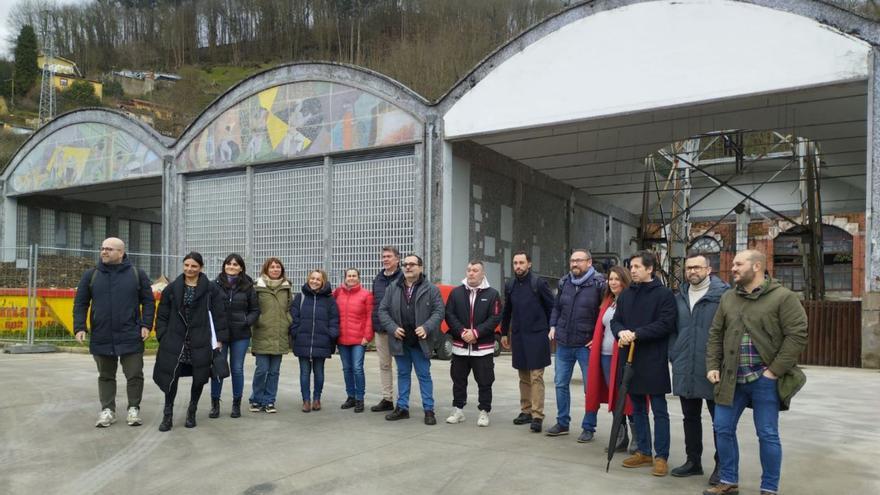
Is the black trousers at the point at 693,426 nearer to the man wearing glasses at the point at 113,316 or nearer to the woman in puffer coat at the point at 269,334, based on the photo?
the woman in puffer coat at the point at 269,334

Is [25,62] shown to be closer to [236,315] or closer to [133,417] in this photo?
Result: [236,315]

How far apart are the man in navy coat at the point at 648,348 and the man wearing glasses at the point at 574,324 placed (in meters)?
0.93

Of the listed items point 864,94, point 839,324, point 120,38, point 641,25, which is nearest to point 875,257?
point 839,324

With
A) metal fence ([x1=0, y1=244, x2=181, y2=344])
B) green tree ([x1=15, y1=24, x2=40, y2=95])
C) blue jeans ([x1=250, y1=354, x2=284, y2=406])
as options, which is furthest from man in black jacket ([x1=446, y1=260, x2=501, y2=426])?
green tree ([x1=15, y1=24, x2=40, y2=95])

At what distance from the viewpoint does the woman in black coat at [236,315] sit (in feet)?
24.8

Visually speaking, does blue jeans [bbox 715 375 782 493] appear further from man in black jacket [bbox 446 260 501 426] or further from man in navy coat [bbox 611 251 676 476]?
man in black jacket [bbox 446 260 501 426]

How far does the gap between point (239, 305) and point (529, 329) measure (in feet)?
10.1

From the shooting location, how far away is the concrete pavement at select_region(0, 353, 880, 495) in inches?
202

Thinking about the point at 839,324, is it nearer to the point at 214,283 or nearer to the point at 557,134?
the point at 557,134

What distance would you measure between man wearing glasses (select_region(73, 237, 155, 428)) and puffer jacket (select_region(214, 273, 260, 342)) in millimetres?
778

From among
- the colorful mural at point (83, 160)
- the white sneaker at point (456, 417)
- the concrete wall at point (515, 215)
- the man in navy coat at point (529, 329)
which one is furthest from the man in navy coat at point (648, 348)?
the colorful mural at point (83, 160)

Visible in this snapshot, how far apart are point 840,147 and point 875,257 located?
7.61 metres

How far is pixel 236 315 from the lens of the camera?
7582 millimetres

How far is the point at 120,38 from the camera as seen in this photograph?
287ft
